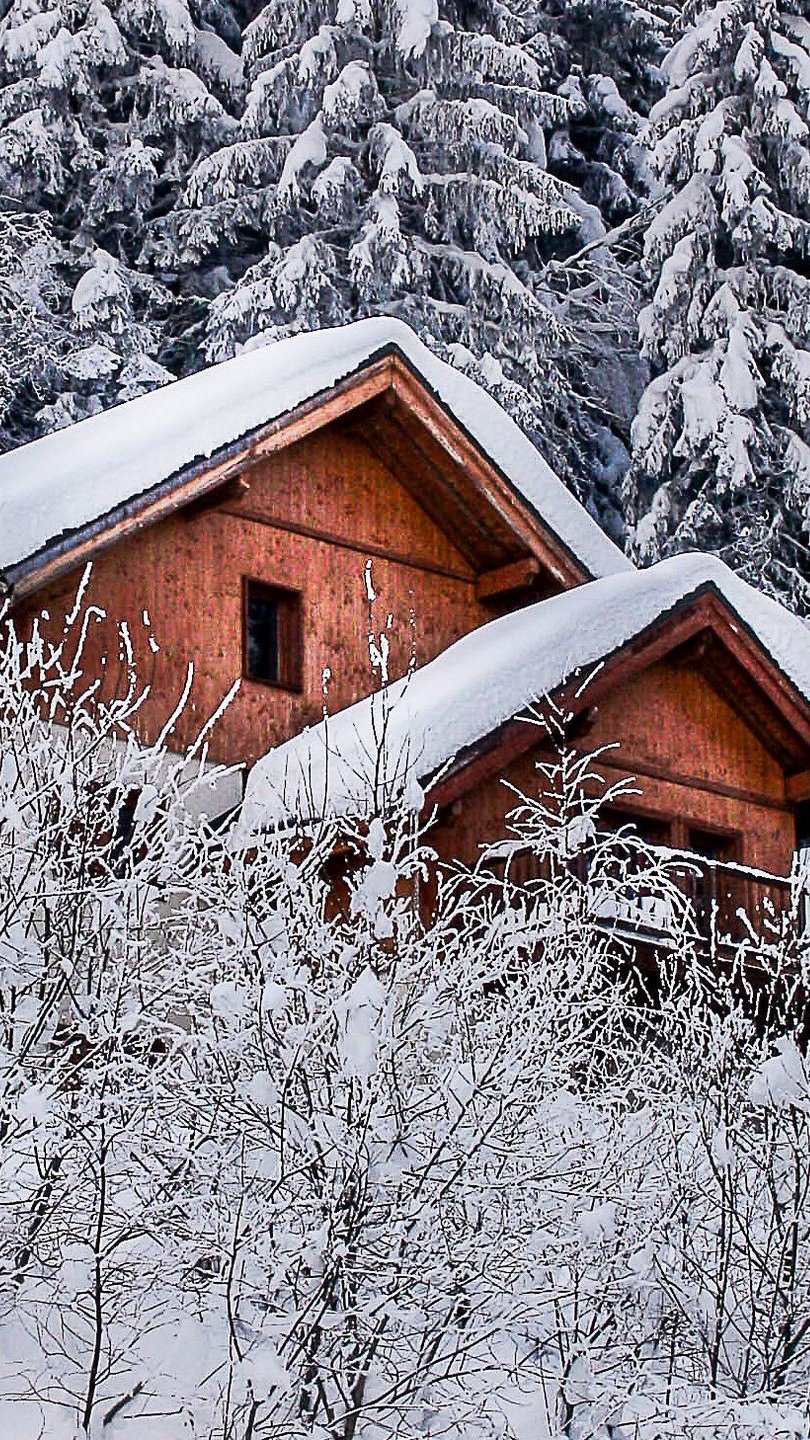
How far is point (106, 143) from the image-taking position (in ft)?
98.6

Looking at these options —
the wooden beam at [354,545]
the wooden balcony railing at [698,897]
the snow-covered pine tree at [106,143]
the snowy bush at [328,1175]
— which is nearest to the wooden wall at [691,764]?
the wooden balcony railing at [698,897]

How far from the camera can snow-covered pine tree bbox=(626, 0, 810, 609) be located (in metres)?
26.6

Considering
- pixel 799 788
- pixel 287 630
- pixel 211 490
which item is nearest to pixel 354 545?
pixel 287 630

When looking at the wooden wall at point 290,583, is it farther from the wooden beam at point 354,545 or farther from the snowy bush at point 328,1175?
the snowy bush at point 328,1175

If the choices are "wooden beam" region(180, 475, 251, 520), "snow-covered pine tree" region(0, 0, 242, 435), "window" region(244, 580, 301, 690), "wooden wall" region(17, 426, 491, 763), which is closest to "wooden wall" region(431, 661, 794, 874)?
"wooden wall" region(17, 426, 491, 763)

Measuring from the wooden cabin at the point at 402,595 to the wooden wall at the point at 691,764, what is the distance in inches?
0.9

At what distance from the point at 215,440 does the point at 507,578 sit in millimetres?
3824

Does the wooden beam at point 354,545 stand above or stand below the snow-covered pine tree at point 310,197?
below

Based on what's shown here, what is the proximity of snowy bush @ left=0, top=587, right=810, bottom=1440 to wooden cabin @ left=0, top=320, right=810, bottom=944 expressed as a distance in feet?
18.3

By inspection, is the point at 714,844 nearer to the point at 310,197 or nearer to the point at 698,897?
the point at 698,897

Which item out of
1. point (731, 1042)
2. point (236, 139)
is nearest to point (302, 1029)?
point (731, 1042)

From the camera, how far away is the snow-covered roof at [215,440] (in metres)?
15.5

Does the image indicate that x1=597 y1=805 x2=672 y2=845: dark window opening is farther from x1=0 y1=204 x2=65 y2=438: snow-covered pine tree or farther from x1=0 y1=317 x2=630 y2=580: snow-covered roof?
x1=0 y1=204 x2=65 y2=438: snow-covered pine tree

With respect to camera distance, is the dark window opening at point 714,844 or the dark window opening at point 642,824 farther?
the dark window opening at point 714,844
